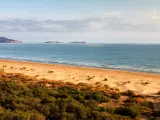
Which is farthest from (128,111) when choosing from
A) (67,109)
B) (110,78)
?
(110,78)

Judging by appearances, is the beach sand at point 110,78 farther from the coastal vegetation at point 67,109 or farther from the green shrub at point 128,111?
the green shrub at point 128,111

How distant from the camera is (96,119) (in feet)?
43.1

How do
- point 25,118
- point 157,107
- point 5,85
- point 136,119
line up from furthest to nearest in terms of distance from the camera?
point 5,85, point 157,107, point 136,119, point 25,118

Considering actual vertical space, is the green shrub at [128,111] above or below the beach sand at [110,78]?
above

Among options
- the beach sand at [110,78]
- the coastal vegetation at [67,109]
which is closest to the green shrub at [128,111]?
the coastal vegetation at [67,109]

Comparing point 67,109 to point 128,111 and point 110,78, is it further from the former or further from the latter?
point 110,78

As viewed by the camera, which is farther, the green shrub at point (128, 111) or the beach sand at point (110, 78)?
the beach sand at point (110, 78)

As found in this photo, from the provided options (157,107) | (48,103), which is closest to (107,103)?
(157,107)

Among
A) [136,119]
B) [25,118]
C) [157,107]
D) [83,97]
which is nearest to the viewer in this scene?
[25,118]

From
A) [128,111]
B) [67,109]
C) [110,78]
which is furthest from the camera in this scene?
[110,78]

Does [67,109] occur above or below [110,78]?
above

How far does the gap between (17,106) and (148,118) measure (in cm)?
581

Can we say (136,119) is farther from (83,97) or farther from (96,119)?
(83,97)

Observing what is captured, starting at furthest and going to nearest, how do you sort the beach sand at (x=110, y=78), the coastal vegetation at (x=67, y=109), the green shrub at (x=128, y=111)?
the beach sand at (x=110, y=78) → the green shrub at (x=128, y=111) → the coastal vegetation at (x=67, y=109)
